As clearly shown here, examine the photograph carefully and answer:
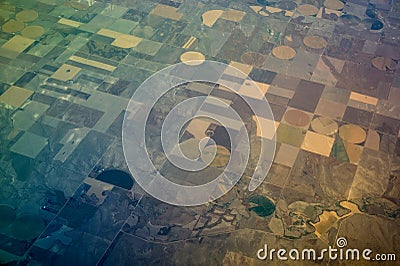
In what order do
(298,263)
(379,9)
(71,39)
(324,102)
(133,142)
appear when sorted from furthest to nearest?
(379,9)
(71,39)
(324,102)
(133,142)
(298,263)

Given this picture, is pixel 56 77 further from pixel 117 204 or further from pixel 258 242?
pixel 258 242

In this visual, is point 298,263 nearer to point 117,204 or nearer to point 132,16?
point 117,204

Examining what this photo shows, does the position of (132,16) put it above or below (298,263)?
above

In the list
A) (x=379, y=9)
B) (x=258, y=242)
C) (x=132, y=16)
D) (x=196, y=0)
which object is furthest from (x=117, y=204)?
(x=379, y=9)

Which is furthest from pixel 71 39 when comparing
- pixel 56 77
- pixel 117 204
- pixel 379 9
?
pixel 379 9

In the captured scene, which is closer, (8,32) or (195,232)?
(195,232)

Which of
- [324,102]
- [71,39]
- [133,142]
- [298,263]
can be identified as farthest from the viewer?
[71,39]
